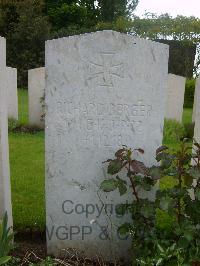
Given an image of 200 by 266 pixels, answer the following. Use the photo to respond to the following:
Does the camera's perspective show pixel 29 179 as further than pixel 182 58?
No

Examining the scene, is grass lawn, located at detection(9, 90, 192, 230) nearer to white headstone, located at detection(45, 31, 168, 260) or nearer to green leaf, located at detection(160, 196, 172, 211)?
white headstone, located at detection(45, 31, 168, 260)

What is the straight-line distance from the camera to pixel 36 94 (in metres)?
9.09

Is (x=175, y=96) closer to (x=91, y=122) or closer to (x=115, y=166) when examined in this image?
(x=91, y=122)

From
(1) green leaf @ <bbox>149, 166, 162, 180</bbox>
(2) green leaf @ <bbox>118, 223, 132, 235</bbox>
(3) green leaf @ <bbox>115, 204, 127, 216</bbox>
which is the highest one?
(1) green leaf @ <bbox>149, 166, 162, 180</bbox>

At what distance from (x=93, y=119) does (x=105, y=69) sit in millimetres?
391

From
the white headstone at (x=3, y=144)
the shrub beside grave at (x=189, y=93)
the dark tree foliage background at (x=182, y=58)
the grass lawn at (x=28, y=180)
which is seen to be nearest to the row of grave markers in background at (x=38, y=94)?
the grass lawn at (x=28, y=180)

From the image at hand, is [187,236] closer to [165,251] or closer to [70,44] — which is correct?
[165,251]

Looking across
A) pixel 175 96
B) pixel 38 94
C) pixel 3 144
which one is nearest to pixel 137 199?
pixel 3 144

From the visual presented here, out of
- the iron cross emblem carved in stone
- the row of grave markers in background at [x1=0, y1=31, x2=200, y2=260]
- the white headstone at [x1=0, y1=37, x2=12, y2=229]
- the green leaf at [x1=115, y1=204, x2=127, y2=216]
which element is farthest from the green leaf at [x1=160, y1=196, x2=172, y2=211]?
the white headstone at [x1=0, y1=37, x2=12, y2=229]

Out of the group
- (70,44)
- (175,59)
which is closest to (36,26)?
(175,59)

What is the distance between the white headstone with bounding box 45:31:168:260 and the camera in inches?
127

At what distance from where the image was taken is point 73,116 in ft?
10.9

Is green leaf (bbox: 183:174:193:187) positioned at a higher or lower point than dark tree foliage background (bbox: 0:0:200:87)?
lower

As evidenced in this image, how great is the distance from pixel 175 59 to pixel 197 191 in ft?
64.1
